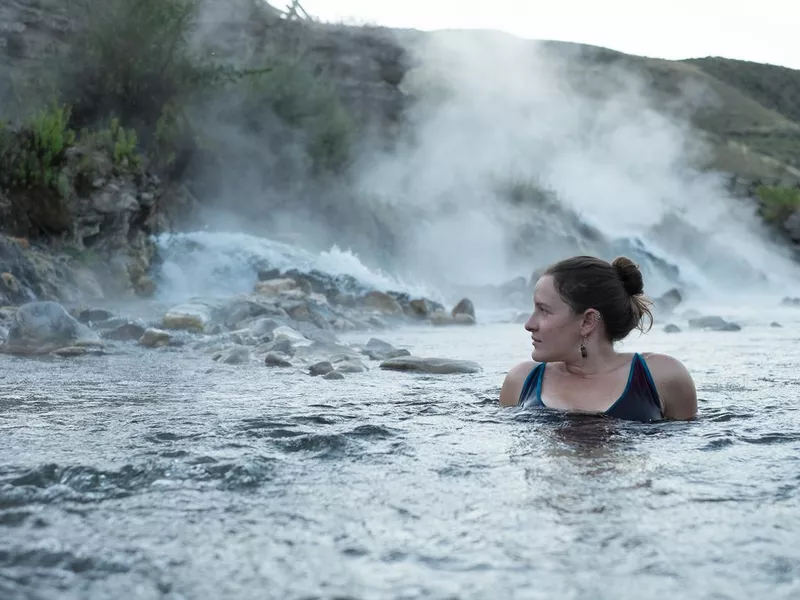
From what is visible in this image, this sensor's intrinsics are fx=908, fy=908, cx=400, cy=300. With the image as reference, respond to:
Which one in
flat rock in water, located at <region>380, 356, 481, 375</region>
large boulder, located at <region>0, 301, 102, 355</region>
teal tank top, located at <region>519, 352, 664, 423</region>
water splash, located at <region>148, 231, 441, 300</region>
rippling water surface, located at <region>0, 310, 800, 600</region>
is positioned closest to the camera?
rippling water surface, located at <region>0, 310, 800, 600</region>

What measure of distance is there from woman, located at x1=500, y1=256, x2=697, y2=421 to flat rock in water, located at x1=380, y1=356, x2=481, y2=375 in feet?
5.86

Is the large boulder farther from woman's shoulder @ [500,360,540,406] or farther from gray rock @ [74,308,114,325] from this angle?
woman's shoulder @ [500,360,540,406]

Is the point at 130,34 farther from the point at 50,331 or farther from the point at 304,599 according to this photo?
the point at 304,599

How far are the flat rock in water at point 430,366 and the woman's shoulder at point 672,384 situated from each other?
75.0 inches

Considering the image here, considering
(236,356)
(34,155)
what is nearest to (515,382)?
(236,356)

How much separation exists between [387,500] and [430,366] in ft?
9.68

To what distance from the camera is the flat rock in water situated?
15.7 feet

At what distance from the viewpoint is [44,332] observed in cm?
571

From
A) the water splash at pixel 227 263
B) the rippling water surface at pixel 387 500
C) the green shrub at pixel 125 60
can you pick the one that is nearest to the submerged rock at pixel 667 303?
the water splash at pixel 227 263

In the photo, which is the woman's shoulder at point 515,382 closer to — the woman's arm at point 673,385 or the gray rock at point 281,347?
the woman's arm at point 673,385

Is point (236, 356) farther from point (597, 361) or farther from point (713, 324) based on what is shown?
point (713, 324)

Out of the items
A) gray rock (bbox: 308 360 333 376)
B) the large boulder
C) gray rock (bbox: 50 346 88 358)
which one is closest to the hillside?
the large boulder

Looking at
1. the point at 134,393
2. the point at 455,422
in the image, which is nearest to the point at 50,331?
the point at 134,393

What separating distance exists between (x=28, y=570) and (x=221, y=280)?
9.97 metres
